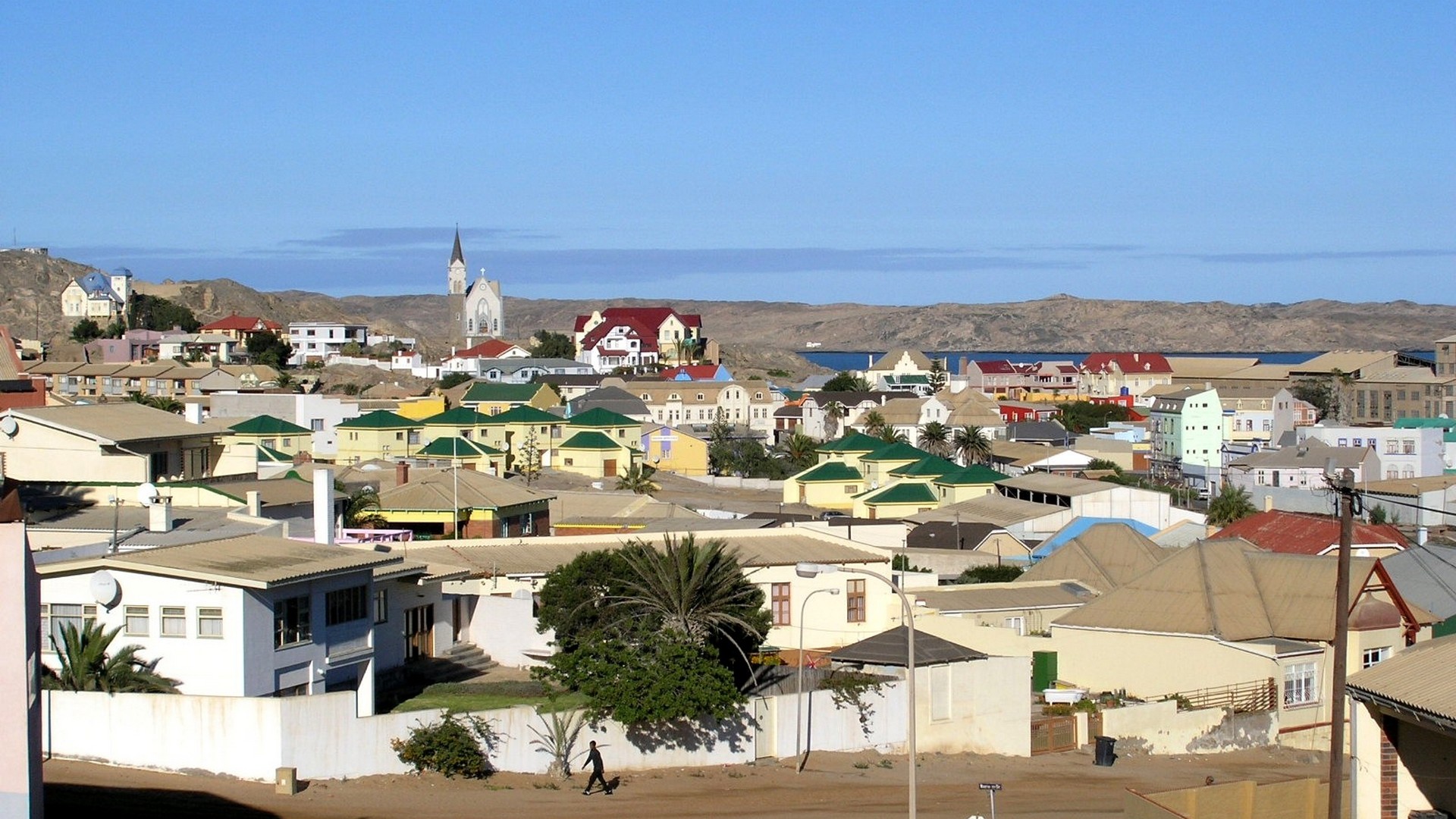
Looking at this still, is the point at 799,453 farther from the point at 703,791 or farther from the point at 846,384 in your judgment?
the point at 703,791

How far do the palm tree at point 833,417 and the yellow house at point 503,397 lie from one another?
66.7 feet

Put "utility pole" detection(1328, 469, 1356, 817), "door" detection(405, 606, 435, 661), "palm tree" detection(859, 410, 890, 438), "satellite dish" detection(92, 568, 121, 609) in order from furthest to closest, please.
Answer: "palm tree" detection(859, 410, 890, 438), "door" detection(405, 606, 435, 661), "satellite dish" detection(92, 568, 121, 609), "utility pole" detection(1328, 469, 1356, 817)

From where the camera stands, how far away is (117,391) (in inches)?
4779

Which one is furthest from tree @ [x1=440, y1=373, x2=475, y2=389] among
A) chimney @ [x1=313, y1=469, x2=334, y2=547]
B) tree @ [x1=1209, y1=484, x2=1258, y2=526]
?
chimney @ [x1=313, y1=469, x2=334, y2=547]

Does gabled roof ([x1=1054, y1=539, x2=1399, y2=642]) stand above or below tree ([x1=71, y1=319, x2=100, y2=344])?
below

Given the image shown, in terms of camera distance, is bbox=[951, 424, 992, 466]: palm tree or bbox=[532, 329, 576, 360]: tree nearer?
bbox=[951, 424, 992, 466]: palm tree

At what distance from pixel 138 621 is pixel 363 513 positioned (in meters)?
→ 24.3

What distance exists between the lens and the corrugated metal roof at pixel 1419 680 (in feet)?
56.7

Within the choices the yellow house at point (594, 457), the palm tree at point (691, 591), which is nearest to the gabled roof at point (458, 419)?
the yellow house at point (594, 457)

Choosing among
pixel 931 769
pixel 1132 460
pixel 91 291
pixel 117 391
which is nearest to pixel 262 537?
pixel 931 769

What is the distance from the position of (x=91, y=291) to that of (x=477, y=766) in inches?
5960

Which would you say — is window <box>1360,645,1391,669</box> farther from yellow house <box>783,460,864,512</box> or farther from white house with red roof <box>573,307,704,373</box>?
white house with red roof <box>573,307,704,373</box>

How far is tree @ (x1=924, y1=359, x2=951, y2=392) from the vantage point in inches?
6634

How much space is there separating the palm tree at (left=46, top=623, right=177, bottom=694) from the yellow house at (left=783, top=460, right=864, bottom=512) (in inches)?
2234
